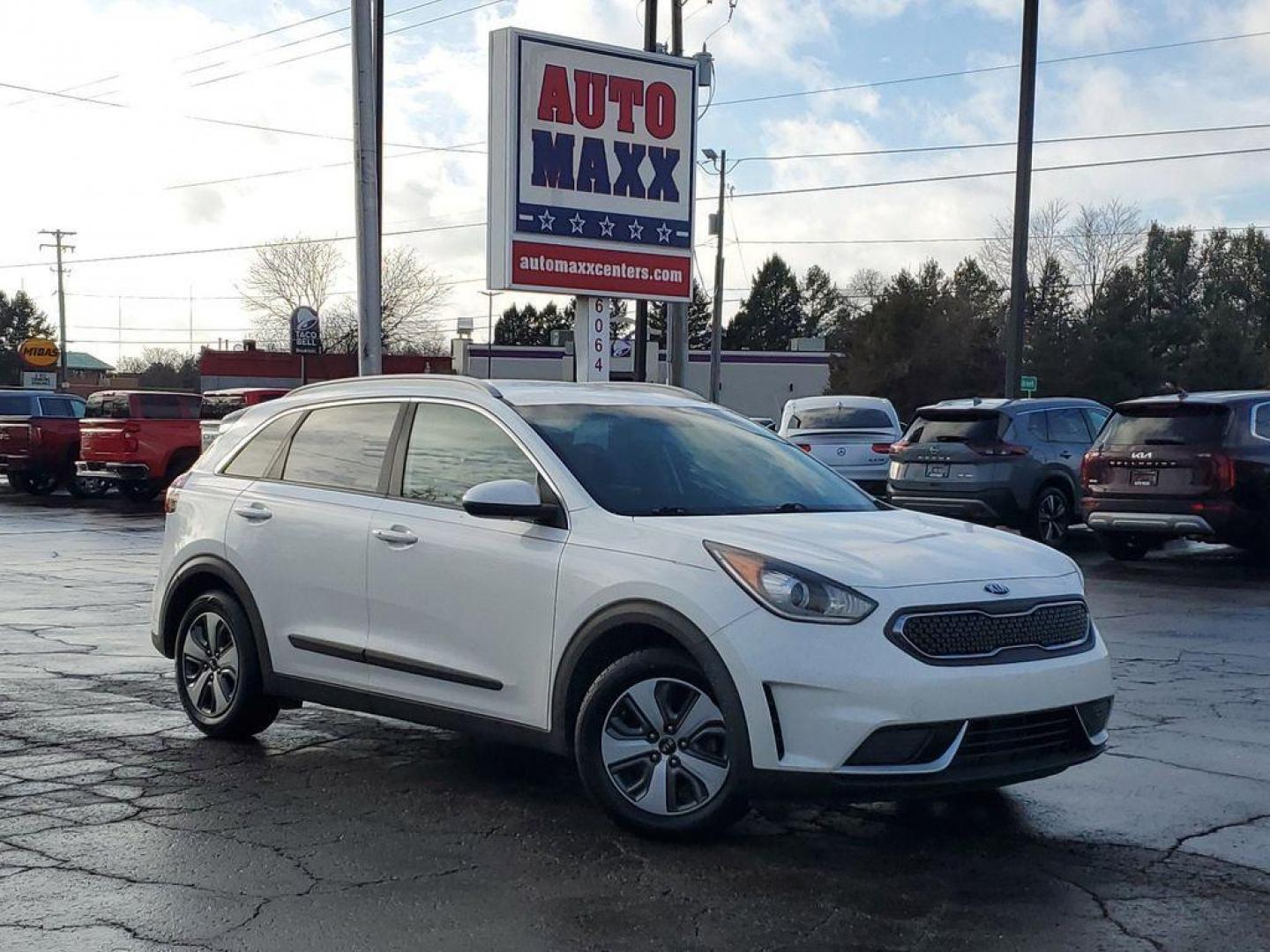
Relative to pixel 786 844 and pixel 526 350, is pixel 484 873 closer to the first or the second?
pixel 786 844

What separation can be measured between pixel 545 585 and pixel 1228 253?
89647 millimetres

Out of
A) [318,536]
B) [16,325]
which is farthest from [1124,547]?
[16,325]

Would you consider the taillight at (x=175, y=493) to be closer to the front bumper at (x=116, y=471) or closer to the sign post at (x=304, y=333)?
the front bumper at (x=116, y=471)

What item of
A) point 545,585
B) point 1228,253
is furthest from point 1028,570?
point 1228,253

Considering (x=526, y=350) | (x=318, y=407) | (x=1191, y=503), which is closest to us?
(x=318, y=407)

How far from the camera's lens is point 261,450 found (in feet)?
24.6

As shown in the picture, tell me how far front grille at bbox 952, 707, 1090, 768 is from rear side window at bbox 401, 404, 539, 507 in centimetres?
199

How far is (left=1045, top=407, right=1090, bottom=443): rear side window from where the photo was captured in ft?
57.9

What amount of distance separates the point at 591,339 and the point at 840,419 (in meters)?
8.25

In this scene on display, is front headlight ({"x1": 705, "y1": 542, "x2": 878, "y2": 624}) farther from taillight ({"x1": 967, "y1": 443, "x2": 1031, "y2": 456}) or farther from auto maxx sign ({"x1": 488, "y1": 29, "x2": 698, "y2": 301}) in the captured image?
taillight ({"x1": 967, "y1": 443, "x2": 1031, "y2": 456})

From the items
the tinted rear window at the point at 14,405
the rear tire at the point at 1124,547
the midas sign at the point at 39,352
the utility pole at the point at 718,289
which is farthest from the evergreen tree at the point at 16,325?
the rear tire at the point at 1124,547

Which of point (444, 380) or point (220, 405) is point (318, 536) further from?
point (220, 405)

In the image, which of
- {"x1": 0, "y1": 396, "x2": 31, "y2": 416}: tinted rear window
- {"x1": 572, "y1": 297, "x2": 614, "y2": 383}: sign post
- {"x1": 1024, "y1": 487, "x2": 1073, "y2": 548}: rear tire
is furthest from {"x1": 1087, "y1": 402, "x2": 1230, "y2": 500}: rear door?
{"x1": 0, "y1": 396, "x2": 31, "y2": 416}: tinted rear window

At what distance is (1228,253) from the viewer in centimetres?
8775
